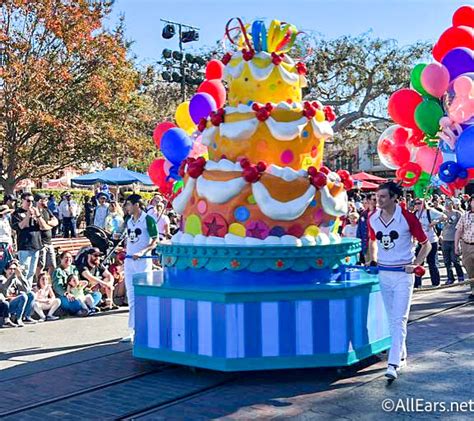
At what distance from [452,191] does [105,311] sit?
5.95 m

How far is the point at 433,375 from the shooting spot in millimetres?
6637

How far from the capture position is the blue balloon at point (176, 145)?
27.6 feet

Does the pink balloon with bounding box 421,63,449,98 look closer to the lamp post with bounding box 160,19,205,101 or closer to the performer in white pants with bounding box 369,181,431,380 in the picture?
the performer in white pants with bounding box 369,181,431,380

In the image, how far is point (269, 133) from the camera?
23.8ft

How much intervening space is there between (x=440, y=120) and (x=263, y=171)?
10.2 feet

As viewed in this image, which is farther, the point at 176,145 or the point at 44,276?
the point at 44,276

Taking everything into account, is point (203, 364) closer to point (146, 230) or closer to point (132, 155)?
point (146, 230)

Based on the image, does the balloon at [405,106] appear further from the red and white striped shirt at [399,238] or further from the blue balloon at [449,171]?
the red and white striped shirt at [399,238]

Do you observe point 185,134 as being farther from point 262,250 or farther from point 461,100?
point 461,100

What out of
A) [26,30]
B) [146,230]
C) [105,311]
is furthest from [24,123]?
[146,230]

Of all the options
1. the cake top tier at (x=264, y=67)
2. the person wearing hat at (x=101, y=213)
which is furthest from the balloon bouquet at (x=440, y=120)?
the person wearing hat at (x=101, y=213)

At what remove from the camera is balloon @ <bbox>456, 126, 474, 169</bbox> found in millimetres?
8008

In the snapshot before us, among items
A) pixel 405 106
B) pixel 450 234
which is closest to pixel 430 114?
pixel 405 106

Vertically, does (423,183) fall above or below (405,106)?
below
